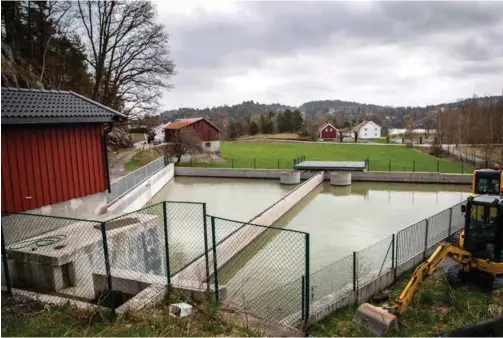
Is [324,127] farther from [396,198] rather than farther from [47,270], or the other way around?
[47,270]

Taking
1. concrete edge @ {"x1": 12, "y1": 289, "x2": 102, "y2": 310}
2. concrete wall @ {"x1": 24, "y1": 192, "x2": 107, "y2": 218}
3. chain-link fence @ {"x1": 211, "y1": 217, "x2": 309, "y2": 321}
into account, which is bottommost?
chain-link fence @ {"x1": 211, "y1": 217, "x2": 309, "y2": 321}

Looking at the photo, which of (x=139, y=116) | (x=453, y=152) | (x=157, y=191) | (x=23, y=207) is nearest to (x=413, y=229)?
(x=23, y=207)

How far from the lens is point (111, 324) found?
484 cm

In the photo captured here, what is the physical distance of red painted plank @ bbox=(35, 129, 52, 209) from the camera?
9.16 metres

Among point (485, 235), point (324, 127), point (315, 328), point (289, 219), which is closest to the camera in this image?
point (315, 328)

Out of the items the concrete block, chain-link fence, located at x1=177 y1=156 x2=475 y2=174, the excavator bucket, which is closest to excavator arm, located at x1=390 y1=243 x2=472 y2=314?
the excavator bucket

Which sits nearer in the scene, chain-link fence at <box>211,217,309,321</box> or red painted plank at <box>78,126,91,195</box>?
chain-link fence at <box>211,217,309,321</box>

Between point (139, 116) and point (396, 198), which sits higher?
point (139, 116)

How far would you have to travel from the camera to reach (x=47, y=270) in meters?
6.71

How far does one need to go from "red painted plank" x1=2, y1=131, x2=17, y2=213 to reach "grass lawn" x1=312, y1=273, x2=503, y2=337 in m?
7.10

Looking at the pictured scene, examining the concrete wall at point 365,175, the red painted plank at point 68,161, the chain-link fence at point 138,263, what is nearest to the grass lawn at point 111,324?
the chain-link fence at point 138,263

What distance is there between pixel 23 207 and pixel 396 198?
17851 millimetres

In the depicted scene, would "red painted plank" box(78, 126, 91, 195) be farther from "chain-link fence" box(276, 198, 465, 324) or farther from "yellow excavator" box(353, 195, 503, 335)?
"yellow excavator" box(353, 195, 503, 335)

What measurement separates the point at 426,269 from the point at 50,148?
29.6 ft
